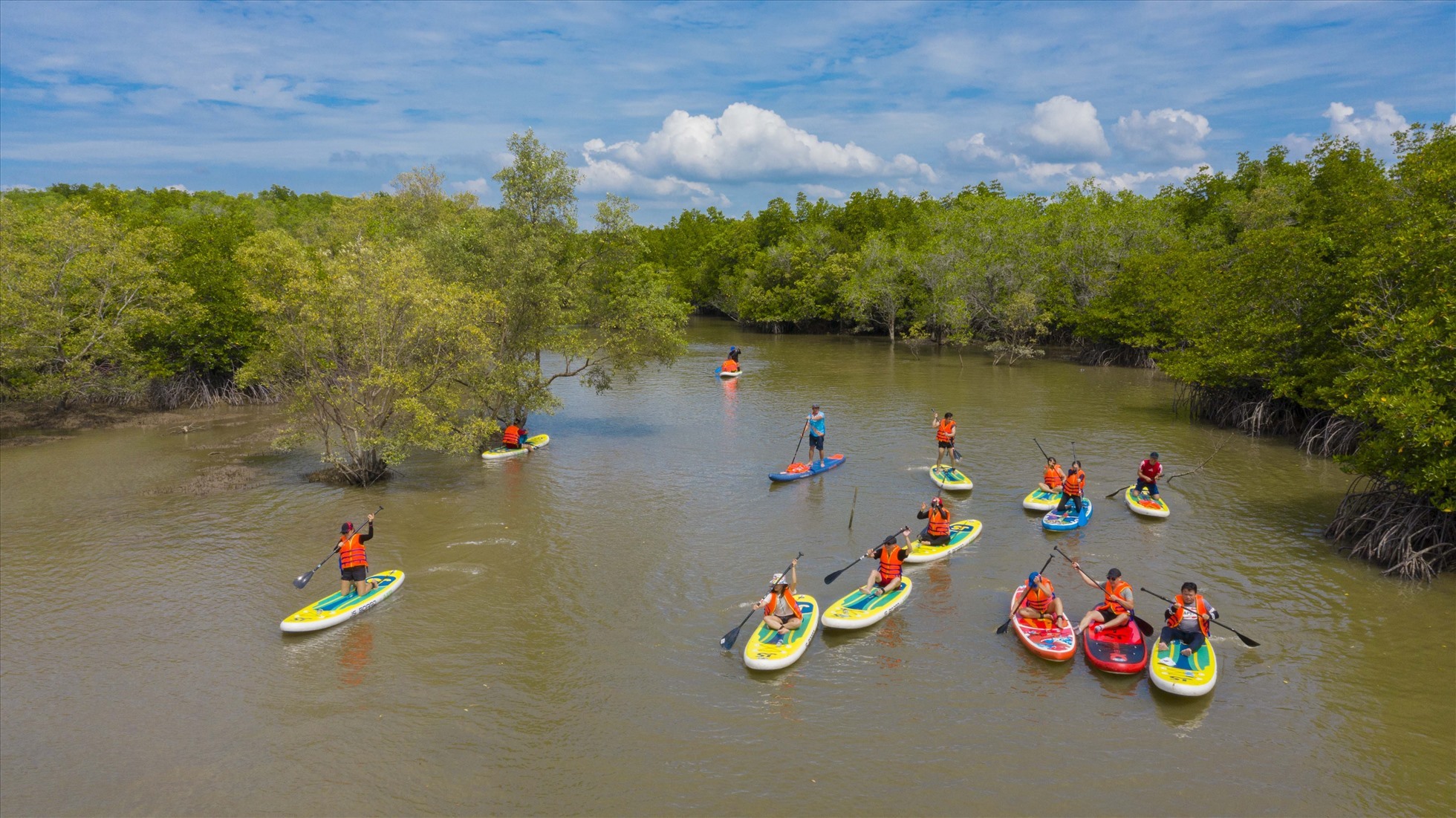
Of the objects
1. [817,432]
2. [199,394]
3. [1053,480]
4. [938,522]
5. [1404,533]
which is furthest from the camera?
[199,394]

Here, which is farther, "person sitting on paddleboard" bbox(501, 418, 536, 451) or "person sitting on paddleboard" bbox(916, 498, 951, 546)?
"person sitting on paddleboard" bbox(501, 418, 536, 451)

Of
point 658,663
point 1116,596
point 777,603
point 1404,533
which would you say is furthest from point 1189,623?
point 658,663

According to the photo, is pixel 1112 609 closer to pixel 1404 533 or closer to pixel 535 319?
pixel 1404 533

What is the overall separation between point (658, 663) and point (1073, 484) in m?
13.7

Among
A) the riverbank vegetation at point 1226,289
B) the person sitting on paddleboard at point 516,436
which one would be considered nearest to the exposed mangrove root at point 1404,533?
the riverbank vegetation at point 1226,289

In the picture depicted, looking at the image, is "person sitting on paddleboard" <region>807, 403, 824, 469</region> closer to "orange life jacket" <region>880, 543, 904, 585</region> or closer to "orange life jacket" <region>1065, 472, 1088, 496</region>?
"orange life jacket" <region>1065, 472, 1088, 496</region>

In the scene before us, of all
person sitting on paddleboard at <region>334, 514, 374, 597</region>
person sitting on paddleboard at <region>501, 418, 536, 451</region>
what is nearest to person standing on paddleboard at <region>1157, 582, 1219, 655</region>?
person sitting on paddleboard at <region>334, 514, 374, 597</region>

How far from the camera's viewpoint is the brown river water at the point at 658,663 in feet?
Answer: 37.2

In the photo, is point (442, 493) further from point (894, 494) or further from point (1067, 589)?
point (1067, 589)

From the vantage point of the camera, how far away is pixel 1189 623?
14133mm

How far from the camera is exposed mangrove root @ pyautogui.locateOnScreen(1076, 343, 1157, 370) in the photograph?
2138 inches

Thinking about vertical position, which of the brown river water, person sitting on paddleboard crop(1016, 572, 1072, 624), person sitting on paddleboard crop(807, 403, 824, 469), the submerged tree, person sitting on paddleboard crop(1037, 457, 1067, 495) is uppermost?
the submerged tree

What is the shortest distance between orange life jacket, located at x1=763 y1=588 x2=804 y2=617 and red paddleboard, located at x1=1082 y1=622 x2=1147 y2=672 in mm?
5616

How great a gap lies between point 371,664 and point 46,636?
7332 millimetres
